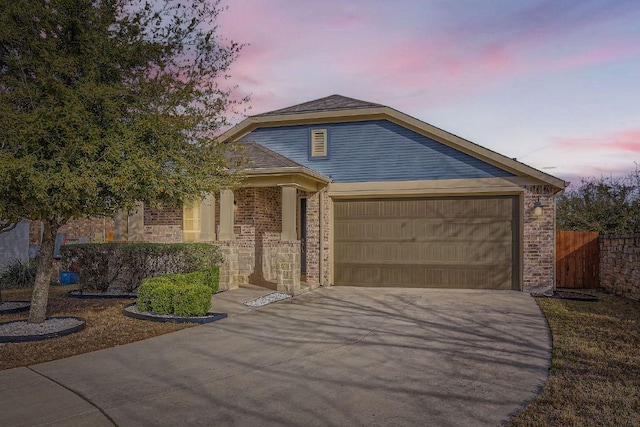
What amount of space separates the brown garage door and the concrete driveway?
4594mm

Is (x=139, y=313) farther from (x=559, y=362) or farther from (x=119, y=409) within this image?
(x=559, y=362)

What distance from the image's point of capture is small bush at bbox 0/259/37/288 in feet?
48.2

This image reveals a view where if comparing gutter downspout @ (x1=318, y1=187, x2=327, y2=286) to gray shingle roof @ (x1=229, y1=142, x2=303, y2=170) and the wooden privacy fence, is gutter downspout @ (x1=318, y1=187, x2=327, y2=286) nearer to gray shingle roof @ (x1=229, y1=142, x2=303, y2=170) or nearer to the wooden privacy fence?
gray shingle roof @ (x1=229, y1=142, x2=303, y2=170)

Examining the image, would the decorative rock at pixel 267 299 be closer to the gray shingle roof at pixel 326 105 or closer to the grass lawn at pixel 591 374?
the gray shingle roof at pixel 326 105

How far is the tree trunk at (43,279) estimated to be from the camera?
8234mm

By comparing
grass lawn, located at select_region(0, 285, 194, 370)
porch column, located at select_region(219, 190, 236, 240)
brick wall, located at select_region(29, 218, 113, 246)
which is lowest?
grass lawn, located at select_region(0, 285, 194, 370)

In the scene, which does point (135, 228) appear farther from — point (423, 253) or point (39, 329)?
point (423, 253)

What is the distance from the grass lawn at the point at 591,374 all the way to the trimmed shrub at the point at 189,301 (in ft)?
19.9

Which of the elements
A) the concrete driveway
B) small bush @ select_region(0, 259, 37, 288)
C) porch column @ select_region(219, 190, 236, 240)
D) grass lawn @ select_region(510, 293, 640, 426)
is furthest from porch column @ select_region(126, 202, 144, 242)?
grass lawn @ select_region(510, 293, 640, 426)

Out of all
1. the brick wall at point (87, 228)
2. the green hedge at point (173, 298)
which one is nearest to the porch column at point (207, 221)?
the green hedge at point (173, 298)

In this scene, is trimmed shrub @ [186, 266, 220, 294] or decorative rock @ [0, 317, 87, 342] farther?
trimmed shrub @ [186, 266, 220, 294]

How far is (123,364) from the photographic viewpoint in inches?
241

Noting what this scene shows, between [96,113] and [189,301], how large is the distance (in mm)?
3702

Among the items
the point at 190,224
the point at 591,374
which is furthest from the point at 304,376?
the point at 190,224
